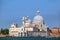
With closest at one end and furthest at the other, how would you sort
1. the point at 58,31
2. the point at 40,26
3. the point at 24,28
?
the point at 24,28, the point at 40,26, the point at 58,31

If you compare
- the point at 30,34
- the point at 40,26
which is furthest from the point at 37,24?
the point at 30,34

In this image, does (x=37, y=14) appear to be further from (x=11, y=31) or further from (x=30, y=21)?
(x=11, y=31)

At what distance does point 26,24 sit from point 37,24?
4.34 meters

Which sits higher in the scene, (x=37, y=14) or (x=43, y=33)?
(x=37, y=14)

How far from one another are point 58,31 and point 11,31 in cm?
1619

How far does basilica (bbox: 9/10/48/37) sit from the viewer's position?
76944 mm

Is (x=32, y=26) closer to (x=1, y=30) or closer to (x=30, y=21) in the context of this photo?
(x=30, y=21)

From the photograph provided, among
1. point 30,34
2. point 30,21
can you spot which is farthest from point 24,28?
point 30,21

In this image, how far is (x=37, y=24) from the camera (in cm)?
8488

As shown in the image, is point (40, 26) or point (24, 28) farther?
point (40, 26)

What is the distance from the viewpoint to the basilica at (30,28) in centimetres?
7694

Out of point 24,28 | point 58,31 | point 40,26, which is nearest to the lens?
point 24,28

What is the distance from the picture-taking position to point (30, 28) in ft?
257

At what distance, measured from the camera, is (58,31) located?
8925 centimetres
